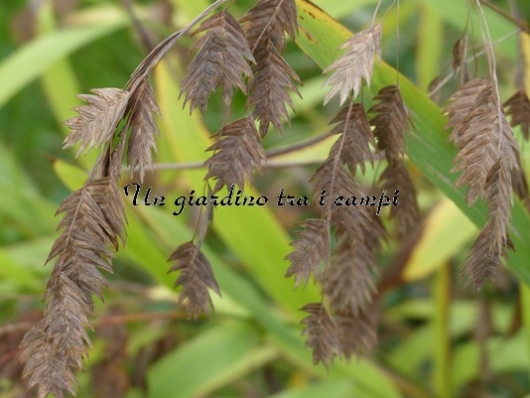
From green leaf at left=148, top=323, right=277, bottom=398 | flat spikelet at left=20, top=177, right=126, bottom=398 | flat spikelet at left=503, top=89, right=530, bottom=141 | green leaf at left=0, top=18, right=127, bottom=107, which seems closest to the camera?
flat spikelet at left=20, top=177, right=126, bottom=398

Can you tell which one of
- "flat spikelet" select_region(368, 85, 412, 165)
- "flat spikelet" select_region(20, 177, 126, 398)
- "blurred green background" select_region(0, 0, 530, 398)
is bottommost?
"flat spikelet" select_region(20, 177, 126, 398)

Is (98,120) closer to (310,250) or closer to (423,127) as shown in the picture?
(310,250)

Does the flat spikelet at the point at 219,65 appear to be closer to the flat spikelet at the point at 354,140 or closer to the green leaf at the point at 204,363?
the flat spikelet at the point at 354,140

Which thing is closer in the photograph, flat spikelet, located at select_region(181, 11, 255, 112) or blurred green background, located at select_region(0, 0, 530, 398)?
flat spikelet, located at select_region(181, 11, 255, 112)

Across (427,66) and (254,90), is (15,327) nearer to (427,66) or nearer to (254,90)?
(254,90)

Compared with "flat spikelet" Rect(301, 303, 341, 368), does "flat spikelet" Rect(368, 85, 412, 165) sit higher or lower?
higher

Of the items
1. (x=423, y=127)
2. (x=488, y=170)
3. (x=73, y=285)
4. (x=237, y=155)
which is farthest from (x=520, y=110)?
(x=73, y=285)

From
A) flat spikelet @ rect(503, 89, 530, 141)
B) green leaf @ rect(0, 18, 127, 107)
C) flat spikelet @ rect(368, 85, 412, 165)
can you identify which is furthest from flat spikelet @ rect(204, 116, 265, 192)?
green leaf @ rect(0, 18, 127, 107)

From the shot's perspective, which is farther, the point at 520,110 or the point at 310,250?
the point at 520,110

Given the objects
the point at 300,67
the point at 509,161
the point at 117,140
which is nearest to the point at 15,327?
the point at 117,140

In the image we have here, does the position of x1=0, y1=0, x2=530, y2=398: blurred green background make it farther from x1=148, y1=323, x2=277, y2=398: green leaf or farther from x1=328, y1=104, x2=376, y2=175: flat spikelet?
x1=328, y1=104, x2=376, y2=175: flat spikelet

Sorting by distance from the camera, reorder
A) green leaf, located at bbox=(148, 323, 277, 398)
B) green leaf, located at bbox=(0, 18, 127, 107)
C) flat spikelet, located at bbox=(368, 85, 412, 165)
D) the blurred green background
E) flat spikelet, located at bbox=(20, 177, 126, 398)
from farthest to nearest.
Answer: green leaf, located at bbox=(0, 18, 127, 107) → green leaf, located at bbox=(148, 323, 277, 398) → the blurred green background → flat spikelet, located at bbox=(368, 85, 412, 165) → flat spikelet, located at bbox=(20, 177, 126, 398)
